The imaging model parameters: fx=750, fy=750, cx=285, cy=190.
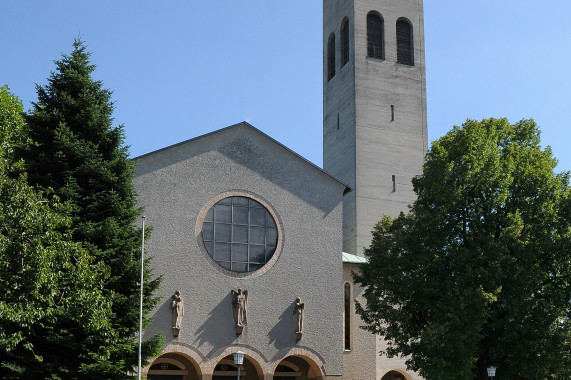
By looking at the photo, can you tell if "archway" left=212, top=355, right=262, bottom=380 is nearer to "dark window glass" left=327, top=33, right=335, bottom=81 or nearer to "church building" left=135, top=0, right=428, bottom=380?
"church building" left=135, top=0, right=428, bottom=380

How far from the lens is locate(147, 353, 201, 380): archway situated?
2686 centimetres

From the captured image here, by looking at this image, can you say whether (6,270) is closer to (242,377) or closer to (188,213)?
(188,213)

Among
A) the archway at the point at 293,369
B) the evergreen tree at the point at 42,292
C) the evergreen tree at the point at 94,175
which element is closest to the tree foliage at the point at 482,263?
the archway at the point at 293,369

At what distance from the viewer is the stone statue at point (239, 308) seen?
26703 millimetres

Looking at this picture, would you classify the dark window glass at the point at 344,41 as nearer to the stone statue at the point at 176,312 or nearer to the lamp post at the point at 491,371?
the stone statue at the point at 176,312

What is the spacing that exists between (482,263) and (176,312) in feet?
34.2

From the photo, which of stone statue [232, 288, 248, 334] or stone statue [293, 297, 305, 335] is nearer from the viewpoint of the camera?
stone statue [232, 288, 248, 334]

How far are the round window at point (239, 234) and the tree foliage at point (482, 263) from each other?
4.00 metres

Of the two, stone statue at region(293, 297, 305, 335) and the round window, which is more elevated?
the round window

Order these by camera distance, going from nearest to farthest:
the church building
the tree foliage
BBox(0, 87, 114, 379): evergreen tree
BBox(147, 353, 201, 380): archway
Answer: BBox(0, 87, 114, 379): evergreen tree → the tree foliage → the church building → BBox(147, 353, 201, 380): archway

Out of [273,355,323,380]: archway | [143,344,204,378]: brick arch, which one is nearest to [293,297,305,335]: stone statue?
[273,355,323,380]: archway

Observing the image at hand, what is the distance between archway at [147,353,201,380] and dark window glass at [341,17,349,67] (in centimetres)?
1886

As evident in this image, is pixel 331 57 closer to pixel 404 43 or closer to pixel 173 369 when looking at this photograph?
pixel 404 43

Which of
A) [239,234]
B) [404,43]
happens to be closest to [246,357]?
[239,234]
